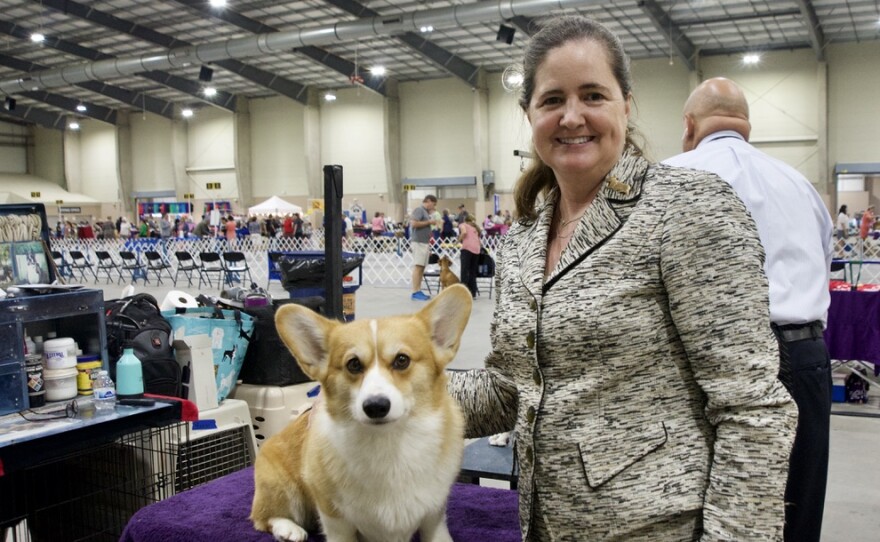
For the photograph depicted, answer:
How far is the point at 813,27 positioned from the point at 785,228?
1995cm

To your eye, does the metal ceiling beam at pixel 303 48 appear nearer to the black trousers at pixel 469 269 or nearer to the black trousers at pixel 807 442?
the black trousers at pixel 469 269

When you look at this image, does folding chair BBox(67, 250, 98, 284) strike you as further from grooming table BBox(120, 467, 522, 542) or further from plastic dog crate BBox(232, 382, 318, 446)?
grooming table BBox(120, 467, 522, 542)

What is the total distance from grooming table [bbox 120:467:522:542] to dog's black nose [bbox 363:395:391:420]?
0.63 m

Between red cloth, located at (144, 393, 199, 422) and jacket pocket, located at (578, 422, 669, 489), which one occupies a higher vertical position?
jacket pocket, located at (578, 422, 669, 489)

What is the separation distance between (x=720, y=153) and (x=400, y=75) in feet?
84.4

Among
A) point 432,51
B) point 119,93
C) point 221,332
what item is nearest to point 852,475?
point 221,332

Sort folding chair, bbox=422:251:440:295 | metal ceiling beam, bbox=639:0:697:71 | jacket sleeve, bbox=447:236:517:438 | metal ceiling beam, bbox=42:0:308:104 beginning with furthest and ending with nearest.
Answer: metal ceiling beam, bbox=42:0:308:104 < metal ceiling beam, bbox=639:0:697:71 < folding chair, bbox=422:251:440:295 < jacket sleeve, bbox=447:236:517:438

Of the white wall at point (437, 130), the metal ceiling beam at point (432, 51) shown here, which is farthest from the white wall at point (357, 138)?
the metal ceiling beam at point (432, 51)

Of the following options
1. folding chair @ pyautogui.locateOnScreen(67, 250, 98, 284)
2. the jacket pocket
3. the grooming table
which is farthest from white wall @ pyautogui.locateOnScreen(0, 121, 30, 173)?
the jacket pocket

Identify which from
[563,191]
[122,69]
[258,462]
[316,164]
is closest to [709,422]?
[563,191]

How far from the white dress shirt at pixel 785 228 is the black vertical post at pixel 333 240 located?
2.42m

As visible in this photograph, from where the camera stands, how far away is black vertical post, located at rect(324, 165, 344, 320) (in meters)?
4.47

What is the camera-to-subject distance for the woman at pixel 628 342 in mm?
1057

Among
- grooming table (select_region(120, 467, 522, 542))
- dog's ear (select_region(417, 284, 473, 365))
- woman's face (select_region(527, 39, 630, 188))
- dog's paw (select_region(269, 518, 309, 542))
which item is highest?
woman's face (select_region(527, 39, 630, 188))
